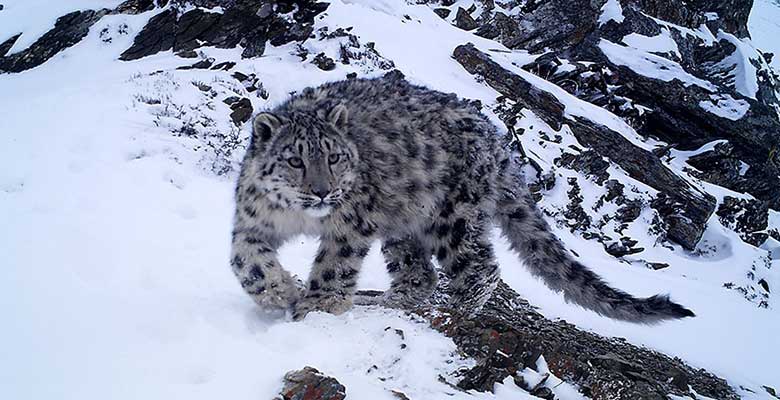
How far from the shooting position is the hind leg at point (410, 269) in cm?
685

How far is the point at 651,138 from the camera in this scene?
76.8 feet

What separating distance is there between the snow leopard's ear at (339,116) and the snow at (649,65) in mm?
20455

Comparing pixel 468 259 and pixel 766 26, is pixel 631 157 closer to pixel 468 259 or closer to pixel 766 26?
pixel 468 259

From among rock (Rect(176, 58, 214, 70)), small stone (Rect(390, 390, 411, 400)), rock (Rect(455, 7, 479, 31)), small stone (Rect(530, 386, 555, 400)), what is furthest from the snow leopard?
rock (Rect(455, 7, 479, 31))

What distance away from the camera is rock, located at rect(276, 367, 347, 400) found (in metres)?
3.51

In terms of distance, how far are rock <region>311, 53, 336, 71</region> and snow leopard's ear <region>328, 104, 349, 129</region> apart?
41.6 feet

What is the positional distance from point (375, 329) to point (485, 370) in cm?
95

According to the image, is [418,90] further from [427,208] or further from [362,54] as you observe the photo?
[362,54]

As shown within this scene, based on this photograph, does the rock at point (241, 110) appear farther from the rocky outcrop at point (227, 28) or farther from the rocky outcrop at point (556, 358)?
the rocky outcrop at point (556, 358)

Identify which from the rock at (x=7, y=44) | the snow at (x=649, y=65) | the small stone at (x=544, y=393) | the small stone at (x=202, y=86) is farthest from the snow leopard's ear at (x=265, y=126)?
the snow at (x=649, y=65)

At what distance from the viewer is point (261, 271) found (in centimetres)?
546

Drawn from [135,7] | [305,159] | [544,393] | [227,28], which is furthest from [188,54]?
[544,393]

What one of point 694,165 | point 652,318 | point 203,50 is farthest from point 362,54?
point 652,318

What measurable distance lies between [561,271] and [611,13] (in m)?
23.4
